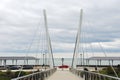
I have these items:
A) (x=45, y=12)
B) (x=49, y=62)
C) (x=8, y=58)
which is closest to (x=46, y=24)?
(x=45, y=12)

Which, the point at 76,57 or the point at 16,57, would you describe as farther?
the point at 16,57

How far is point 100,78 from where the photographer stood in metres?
17.3

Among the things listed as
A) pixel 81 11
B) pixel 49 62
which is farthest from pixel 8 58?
pixel 81 11

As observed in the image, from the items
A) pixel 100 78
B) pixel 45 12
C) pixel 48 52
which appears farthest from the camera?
pixel 48 52

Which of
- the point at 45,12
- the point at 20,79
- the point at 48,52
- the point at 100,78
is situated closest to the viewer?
the point at 20,79

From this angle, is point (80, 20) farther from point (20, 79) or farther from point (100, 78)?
point (20, 79)

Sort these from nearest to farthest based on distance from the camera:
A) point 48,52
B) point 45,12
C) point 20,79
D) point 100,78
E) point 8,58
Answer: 1. point 20,79
2. point 100,78
3. point 45,12
4. point 48,52
5. point 8,58

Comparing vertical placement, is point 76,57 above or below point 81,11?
below

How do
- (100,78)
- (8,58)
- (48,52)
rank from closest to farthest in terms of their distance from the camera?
(100,78)
(48,52)
(8,58)

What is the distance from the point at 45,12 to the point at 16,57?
62818 millimetres

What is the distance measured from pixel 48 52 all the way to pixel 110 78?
41.6 meters

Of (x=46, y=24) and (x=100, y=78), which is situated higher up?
(x=46, y=24)

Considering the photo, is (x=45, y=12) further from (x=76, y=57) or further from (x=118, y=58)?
(x=118, y=58)

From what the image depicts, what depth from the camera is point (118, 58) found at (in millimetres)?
117000
